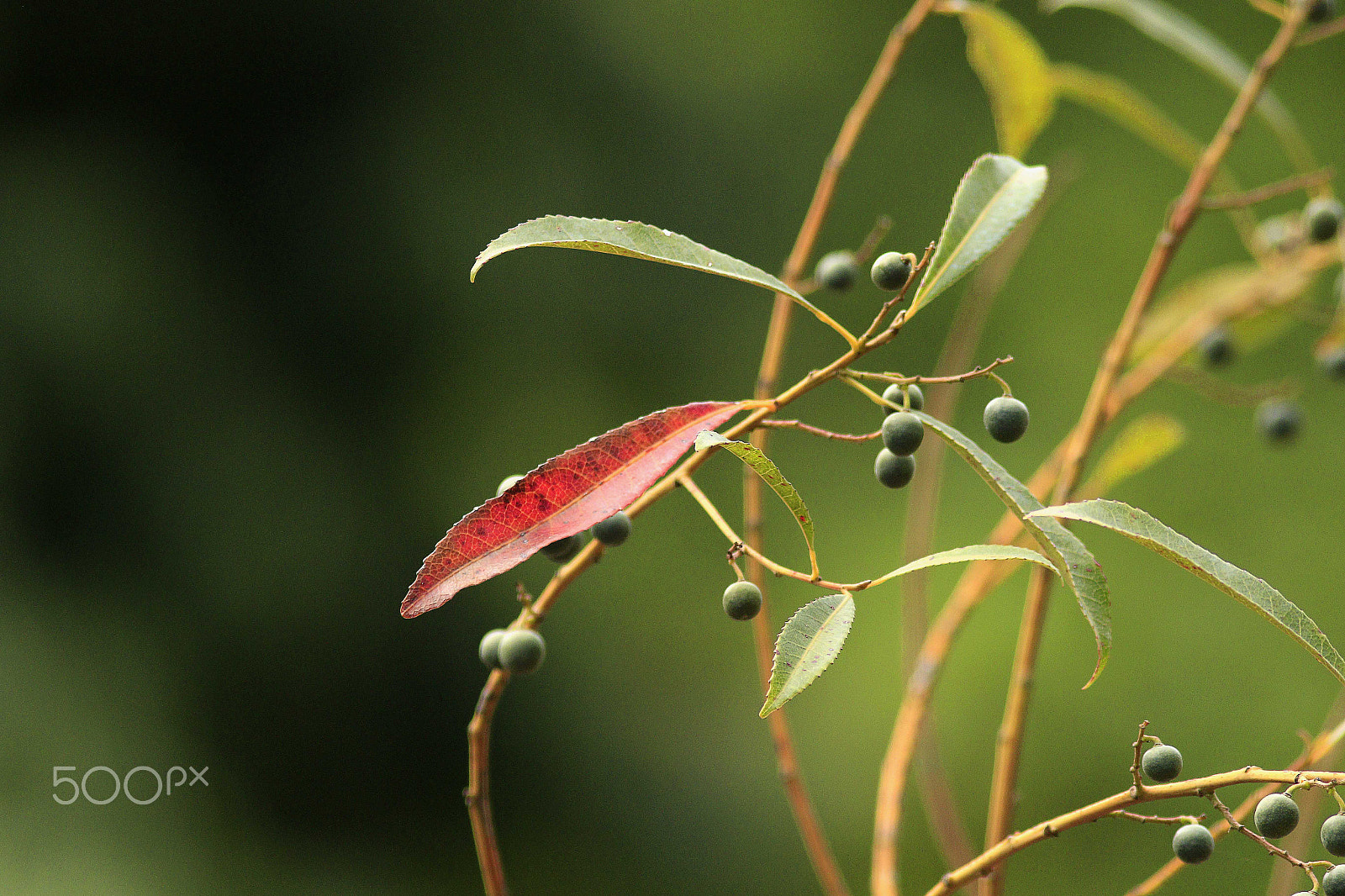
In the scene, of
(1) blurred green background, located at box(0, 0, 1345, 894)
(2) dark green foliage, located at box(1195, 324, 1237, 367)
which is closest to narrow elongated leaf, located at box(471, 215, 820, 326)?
(2) dark green foliage, located at box(1195, 324, 1237, 367)

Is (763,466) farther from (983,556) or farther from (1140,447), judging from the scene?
(1140,447)

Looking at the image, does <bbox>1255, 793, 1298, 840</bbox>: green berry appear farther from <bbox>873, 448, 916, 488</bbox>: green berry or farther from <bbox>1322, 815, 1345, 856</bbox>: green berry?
<bbox>873, 448, 916, 488</bbox>: green berry

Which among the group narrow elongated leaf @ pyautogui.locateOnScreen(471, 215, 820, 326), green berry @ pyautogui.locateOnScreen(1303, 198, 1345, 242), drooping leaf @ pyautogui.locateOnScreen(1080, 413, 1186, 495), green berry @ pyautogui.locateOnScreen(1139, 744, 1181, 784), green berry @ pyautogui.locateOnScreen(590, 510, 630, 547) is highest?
green berry @ pyautogui.locateOnScreen(1303, 198, 1345, 242)

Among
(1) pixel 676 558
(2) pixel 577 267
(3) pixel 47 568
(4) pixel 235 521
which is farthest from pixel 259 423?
(1) pixel 676 558

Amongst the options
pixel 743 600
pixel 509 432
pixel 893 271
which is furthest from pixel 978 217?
pixel 509 432

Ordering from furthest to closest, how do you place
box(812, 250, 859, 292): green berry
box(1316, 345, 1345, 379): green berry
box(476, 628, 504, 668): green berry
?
box(1316, 345, 1345, 379): green berry
box(812, 250, 859, 292): green berry
box(476, 628, 504, 668): green berry

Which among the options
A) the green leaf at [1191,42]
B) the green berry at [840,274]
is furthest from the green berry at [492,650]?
the green leaf at [1191,42]

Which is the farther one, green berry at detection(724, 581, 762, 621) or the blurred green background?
the blurred green background
